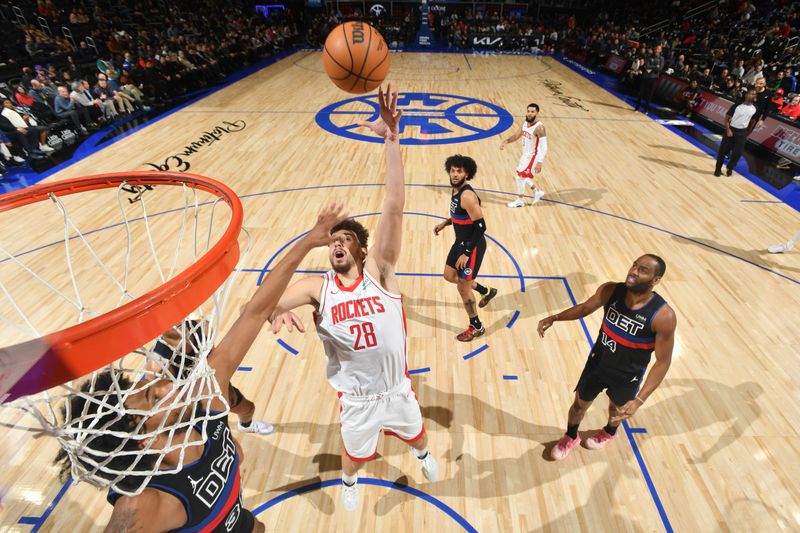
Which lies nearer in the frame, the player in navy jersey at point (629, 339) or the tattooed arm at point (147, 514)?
the tattooed arm at point (147, 514)

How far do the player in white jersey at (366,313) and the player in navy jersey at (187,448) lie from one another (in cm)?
57

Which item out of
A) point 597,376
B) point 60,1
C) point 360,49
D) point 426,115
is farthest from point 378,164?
point 60,1

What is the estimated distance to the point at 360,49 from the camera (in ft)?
14.0

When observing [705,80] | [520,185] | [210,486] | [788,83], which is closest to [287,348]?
[210,486]

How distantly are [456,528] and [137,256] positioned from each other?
559cm

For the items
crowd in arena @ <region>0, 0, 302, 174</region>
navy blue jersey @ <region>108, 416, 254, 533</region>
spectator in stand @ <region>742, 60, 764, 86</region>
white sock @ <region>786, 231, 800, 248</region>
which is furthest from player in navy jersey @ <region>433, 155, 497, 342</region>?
spectator in stand @ <region>742, 60, 764, 86</region>

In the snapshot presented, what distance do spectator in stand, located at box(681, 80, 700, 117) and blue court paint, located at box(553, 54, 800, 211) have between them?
1.01 metres

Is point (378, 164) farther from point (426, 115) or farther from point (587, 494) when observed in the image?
point (587, 494)

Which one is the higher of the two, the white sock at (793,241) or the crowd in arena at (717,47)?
the crowd in arena at (717,47)

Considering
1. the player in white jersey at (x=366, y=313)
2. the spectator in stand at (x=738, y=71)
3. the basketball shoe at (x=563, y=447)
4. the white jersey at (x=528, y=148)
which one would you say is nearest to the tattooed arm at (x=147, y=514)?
the player in white jersey at (x=366, y=313)

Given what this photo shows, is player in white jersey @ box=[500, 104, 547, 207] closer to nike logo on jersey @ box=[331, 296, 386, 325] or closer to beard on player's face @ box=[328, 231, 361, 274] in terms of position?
beard on player's face @ box=[328, 231, 361, 274]

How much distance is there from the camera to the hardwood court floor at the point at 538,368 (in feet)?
10.4

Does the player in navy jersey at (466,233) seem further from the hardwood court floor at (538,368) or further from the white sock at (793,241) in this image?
the white sock at (793,241)

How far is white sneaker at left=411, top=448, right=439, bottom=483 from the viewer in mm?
3170
